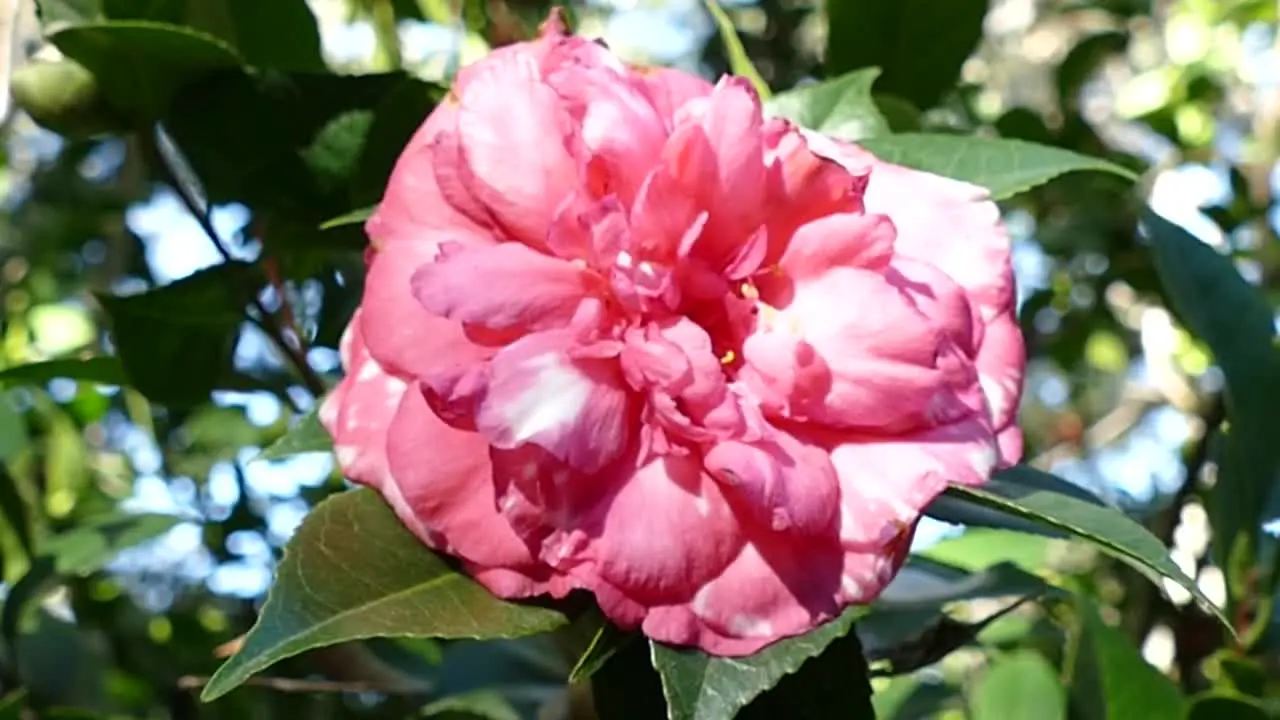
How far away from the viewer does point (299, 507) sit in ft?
3.67

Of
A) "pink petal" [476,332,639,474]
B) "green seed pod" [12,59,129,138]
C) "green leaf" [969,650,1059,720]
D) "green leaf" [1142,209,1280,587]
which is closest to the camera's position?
"pink petal" [476,332,639,474]

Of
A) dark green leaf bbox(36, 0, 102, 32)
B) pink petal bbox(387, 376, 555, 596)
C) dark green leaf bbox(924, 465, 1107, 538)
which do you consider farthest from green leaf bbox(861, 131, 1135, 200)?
dark green leaf bbox(36, 0, 102, 32)

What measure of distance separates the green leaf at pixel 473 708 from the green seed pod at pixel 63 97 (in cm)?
35

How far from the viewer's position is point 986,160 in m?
0.57

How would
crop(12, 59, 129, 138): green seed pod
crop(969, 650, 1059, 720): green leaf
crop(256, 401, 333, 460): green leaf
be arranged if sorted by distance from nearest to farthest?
crop(256, 401, 333, 460): green leaf → crop(12, 59, 129, 138): green seed pod → crop(969, 650, 1059, 720): green leaf

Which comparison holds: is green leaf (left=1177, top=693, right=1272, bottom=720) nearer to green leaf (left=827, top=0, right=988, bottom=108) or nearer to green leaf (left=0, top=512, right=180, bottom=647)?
green leaf (left=827, top=0, right=988, bottom=108)

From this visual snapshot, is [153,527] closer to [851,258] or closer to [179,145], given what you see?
[179,145]

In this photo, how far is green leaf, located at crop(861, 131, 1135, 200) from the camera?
0.56 meters

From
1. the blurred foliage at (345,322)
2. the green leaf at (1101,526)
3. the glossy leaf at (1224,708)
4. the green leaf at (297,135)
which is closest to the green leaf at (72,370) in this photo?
the blurred foliage at (345,322)

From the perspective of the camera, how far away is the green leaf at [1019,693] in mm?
850

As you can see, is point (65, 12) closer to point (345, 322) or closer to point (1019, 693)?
point (345, 322)

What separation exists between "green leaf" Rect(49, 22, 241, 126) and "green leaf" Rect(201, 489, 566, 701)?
0.76ft

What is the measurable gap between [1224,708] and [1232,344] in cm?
21

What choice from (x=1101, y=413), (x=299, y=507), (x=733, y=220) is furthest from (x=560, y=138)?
(x=1101, y=413)
